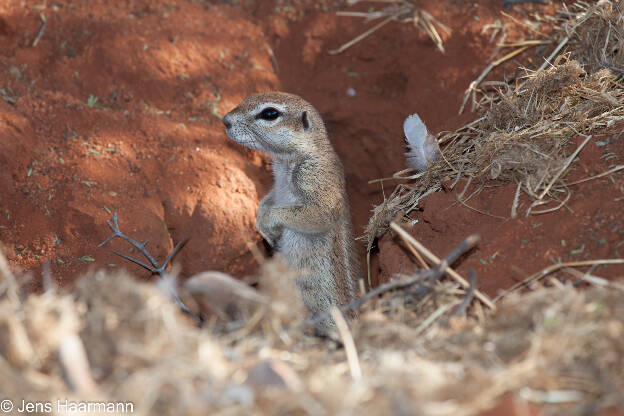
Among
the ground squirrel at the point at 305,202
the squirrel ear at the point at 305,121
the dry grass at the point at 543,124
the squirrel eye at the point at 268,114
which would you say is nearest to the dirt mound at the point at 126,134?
the ground squirrel at the point at 305,202

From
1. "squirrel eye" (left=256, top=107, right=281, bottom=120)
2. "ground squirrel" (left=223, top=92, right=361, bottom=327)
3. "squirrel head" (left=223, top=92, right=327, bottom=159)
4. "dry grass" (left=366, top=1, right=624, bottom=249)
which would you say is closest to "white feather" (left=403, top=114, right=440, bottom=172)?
"dry grass" (left=366, top=1, right=624, bottom=249)

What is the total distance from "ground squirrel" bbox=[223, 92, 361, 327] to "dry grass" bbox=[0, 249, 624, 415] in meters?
2.12

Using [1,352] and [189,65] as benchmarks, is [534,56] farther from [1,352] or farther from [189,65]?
[1,352]

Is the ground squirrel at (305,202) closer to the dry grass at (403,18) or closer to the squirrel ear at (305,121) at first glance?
the squirrel ear at (305,121)

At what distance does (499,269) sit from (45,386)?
2.79 m

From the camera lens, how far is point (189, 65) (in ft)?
19.6

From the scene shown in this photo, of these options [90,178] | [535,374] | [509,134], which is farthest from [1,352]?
[509,134]

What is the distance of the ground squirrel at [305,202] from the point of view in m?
4.94

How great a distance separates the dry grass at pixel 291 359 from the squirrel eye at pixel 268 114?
2.63 metres

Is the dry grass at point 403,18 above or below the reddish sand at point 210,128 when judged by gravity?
above

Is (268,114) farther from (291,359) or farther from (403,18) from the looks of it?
(291,359)

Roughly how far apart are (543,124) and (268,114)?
90.3 inches

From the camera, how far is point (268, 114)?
5.07m

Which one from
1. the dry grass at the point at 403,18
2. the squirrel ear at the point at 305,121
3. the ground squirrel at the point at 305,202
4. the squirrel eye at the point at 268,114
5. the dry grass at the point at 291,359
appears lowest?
the ground squirrel at the point at 305,202
